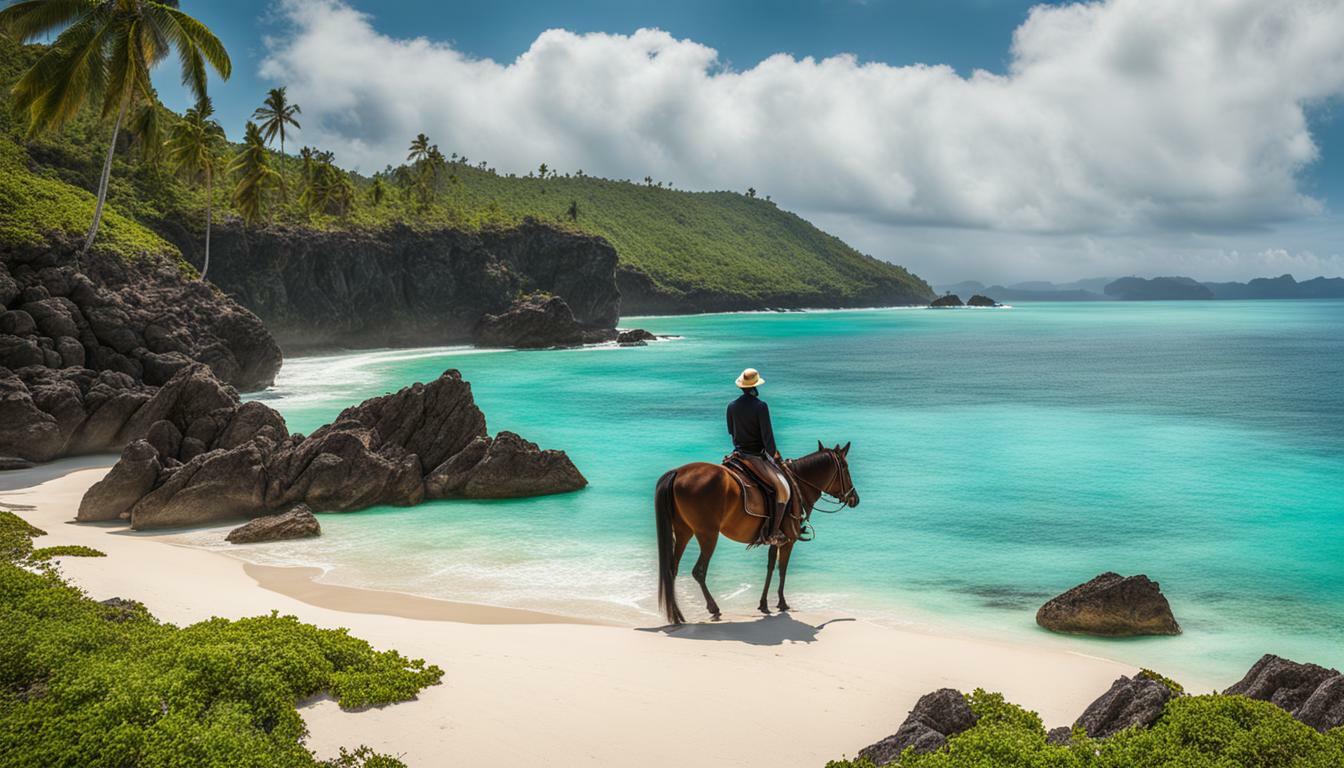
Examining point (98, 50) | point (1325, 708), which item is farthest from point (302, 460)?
point (98, 50)

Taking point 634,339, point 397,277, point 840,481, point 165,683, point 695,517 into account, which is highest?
point 397,277

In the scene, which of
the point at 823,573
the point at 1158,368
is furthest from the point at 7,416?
the point at 1158,368

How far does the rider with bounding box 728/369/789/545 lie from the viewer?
39.8ft

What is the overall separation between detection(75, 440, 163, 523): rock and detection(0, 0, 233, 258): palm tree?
21.1 m

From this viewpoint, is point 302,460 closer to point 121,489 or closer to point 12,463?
point 121,489

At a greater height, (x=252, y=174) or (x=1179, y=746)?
(x=252, y=174)

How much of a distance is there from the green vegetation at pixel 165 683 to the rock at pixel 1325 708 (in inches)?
319

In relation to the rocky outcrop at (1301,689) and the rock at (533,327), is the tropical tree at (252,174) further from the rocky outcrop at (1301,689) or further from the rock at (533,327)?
the rocky outcrop at (1301,689)

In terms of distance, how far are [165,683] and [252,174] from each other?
2584 inches

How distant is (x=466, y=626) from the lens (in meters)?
11.9

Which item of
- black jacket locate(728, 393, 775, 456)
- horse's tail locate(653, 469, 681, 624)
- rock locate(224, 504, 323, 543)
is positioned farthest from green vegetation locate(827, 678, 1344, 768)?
rock locate(224, 504, 323, 543)

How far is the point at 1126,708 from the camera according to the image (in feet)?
24.2

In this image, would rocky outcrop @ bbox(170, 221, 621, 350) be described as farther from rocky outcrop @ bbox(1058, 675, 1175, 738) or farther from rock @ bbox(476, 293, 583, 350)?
rocky outcrop @ bbox(1058, 675, 1175, 738)

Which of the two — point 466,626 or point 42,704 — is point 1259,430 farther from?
point 42,704
